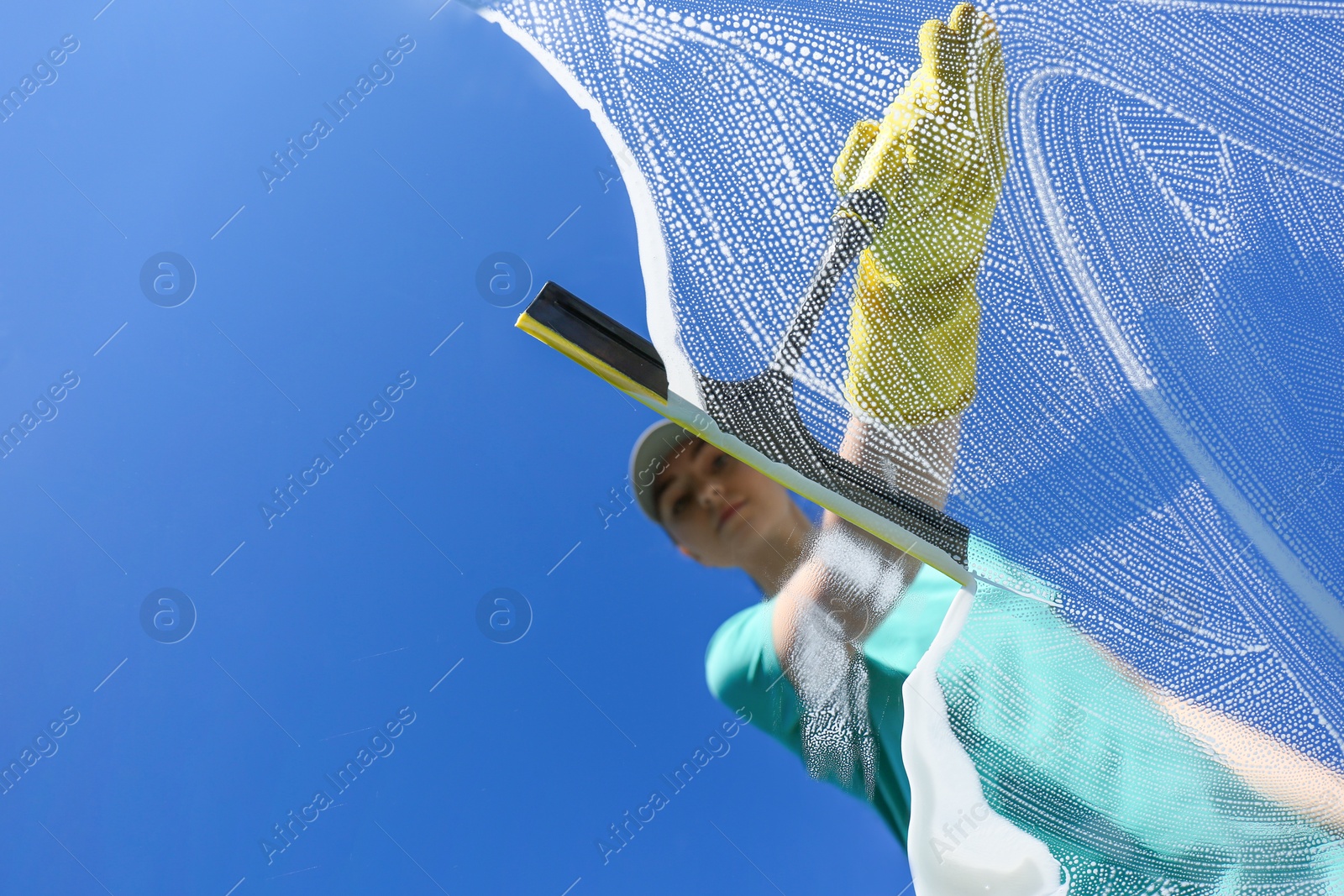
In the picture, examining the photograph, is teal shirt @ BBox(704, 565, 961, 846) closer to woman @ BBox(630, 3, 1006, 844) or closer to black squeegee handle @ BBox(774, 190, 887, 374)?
woman @ BBox(630, 3, 1006, 844)

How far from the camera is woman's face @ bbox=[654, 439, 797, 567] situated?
73cm

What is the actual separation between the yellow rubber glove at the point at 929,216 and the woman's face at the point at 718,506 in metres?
0.13

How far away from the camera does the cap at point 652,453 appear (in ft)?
2.49

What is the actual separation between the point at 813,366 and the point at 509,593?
459 millimetres

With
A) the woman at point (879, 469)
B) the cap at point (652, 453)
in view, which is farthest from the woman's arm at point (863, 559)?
the cap at point (652, 453)

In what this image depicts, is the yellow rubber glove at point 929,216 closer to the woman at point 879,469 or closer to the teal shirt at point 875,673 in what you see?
the woman at point 879,469

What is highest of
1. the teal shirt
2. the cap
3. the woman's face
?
the cap

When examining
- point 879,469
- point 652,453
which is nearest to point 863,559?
point 879,469

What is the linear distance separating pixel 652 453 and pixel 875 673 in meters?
0.33

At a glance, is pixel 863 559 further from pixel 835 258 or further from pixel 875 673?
pixel 835 258

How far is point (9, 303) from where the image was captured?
2.97ft

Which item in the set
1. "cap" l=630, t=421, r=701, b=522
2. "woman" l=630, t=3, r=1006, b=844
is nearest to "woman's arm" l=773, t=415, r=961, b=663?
"woman" l=630, t=3, r=1006, b=844

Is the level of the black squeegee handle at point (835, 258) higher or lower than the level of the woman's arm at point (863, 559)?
higher

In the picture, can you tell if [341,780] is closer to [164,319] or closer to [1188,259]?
[164,319]
